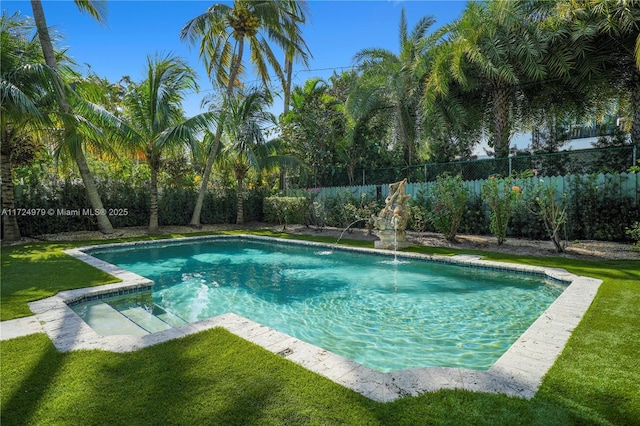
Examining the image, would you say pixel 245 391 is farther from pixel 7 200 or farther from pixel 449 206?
pixel 7 200

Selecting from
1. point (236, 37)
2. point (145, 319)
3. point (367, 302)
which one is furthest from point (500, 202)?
point (236, 37)

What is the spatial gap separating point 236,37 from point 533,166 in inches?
525

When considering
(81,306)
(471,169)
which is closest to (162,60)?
(81,306)

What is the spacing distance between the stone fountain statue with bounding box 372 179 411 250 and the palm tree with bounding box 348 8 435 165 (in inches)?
231

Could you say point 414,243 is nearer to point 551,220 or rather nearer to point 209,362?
point 551,220

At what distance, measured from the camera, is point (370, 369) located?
2941 millimetres

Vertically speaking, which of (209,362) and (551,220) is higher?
(551,220)

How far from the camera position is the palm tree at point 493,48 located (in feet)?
37.9

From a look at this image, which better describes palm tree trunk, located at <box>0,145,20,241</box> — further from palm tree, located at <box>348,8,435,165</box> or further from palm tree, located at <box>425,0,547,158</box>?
palm tree, located at <box>425,0,547,158</box>

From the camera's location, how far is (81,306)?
5199 mm

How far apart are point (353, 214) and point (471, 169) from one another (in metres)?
5.13

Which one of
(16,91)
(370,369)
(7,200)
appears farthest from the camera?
(7,200)

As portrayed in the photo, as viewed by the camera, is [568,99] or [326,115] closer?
[568,99]

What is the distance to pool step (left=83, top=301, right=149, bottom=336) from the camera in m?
4.45
